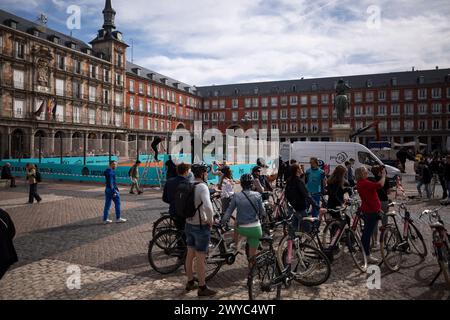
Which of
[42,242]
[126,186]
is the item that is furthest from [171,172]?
[126,186]

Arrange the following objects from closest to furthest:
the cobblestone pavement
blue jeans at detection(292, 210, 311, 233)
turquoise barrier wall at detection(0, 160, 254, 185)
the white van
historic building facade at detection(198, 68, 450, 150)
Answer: the cobblestone pavement
blue jeans at detection(292, 210, 311, 233)
the white van
turquoise barrier wall at detection(0, 160, 254, 185)
historic building facade at detection(198, 68, 450, 150)

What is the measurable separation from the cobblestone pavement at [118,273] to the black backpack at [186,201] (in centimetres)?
123

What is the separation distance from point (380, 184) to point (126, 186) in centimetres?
1451

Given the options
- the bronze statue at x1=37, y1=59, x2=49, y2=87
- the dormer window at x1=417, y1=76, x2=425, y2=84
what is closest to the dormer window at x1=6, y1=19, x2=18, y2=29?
the bronze statue at x1=37, y1=59, x2=49, y2=87

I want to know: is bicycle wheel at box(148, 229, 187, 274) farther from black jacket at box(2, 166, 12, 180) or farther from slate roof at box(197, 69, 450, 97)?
slate roof at box(197, 69, 450, 97)

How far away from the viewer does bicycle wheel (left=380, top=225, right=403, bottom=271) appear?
5320 mm

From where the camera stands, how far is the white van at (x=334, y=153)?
1617 cm

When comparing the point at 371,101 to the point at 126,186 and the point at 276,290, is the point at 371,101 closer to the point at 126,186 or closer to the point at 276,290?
the point at 126,186

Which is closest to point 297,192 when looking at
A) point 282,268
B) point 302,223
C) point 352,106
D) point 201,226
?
point 302,223

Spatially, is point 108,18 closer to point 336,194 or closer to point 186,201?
point 336,194

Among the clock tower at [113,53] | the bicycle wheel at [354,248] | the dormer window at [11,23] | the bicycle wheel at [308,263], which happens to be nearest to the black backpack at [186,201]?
the bicycle wheel at [308,263]

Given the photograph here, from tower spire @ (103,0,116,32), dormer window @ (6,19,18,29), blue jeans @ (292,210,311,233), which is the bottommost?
blue jeans @ (292,210,311,233)

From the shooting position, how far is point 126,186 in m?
17.0

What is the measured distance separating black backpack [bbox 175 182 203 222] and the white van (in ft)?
44.1
